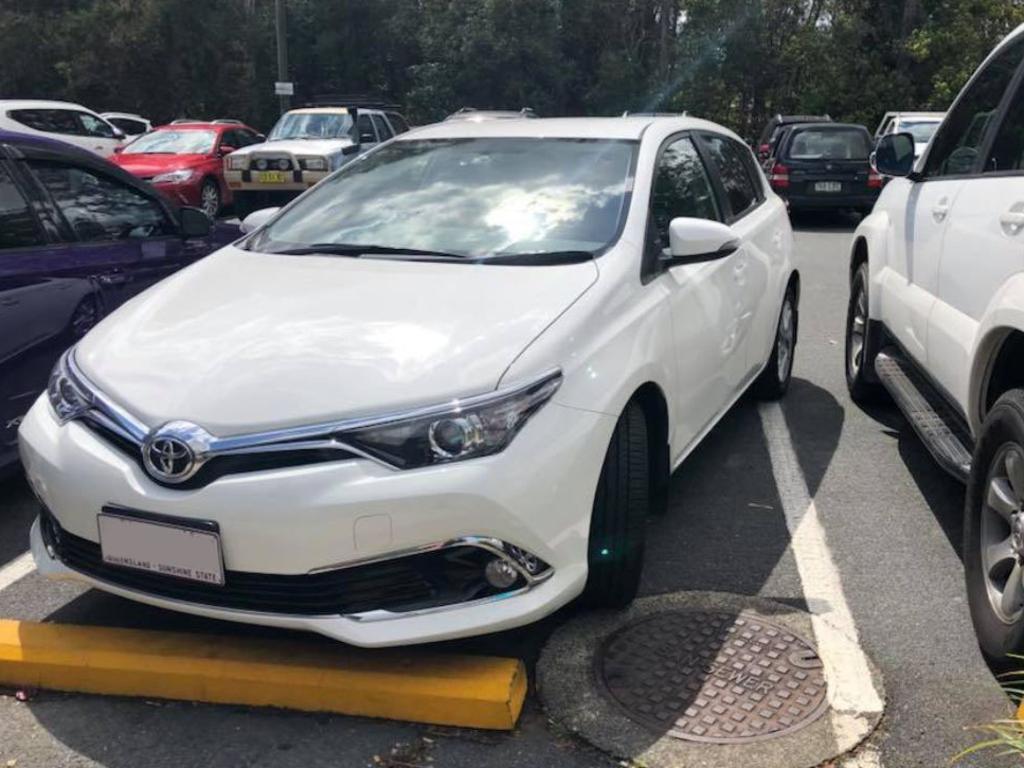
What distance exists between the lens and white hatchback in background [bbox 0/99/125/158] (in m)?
14.9

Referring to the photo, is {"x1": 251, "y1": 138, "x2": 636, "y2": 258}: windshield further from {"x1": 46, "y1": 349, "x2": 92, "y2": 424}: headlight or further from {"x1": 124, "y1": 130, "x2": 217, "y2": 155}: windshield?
{"x1": 124, "y1": 130, "x2": 217, "y2": 155}: windshield

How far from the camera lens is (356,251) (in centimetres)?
382

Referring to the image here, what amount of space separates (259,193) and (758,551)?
11823 millimetres

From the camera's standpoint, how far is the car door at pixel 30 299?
413 cm

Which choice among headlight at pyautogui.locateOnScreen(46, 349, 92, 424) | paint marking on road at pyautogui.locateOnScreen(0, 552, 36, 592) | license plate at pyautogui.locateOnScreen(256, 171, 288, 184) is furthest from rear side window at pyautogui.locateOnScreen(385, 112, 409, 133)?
headlight at pyautogui.locateOnScreen(46, 349, 92, 424)

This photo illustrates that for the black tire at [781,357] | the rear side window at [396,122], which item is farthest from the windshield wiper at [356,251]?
the rear side window at [396,122]

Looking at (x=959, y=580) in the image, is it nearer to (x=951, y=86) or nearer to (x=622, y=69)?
(x=951, y=86)

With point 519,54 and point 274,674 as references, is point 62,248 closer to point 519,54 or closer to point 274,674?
point 274,674

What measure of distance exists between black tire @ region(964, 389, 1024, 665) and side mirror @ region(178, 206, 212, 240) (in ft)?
13.0

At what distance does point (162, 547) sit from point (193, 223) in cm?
307

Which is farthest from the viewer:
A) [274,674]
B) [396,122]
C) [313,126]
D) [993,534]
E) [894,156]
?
[396,122]

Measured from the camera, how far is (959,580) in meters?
3.66

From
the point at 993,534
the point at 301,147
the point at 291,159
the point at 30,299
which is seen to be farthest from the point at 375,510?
the point at 301,147

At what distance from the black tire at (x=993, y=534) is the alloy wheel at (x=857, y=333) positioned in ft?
8.29
